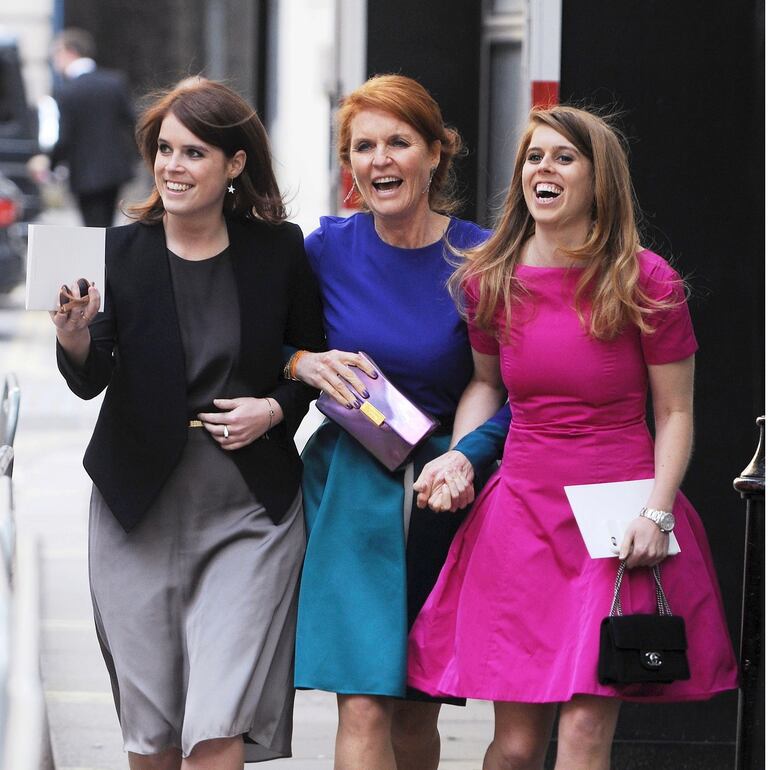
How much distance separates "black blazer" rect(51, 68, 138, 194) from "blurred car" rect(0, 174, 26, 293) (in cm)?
68

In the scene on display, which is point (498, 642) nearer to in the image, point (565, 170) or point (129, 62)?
point (565, 170)

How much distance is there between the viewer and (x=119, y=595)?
395 centimetres

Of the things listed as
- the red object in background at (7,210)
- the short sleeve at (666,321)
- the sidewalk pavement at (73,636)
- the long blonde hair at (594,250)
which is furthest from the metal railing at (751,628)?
the red object in background at (7,210)

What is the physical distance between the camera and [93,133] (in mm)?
16672

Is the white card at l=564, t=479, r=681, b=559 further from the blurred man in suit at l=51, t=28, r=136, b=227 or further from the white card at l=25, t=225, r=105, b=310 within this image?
the blurred man in suit at l=51, t=28, r=136, b=227

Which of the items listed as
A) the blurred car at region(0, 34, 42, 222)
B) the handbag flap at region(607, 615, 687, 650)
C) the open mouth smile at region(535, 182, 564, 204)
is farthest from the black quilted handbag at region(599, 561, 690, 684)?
the blurred car at region(0, 34, 42, 222)

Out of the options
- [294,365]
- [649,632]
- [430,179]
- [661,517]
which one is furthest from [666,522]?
[430,179]

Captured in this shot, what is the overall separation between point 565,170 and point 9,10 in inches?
1574

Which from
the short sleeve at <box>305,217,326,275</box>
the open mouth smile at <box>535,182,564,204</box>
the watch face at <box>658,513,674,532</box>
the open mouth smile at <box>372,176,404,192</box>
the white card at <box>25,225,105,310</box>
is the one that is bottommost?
the watch face at <box>658,513,674,532</box>

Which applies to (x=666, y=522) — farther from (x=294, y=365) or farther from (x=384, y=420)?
(x=294, y=365)

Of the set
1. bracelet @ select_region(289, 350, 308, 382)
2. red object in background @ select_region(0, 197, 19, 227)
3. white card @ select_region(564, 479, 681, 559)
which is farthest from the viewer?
red object in background @ select_region(0, 197, 19, 227)

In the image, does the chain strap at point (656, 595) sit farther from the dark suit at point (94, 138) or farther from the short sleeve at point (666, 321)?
the dark suit at point (94, 138)

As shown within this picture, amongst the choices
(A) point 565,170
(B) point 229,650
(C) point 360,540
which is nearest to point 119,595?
(B) point 229,650

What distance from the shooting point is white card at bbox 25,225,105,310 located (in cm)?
367
